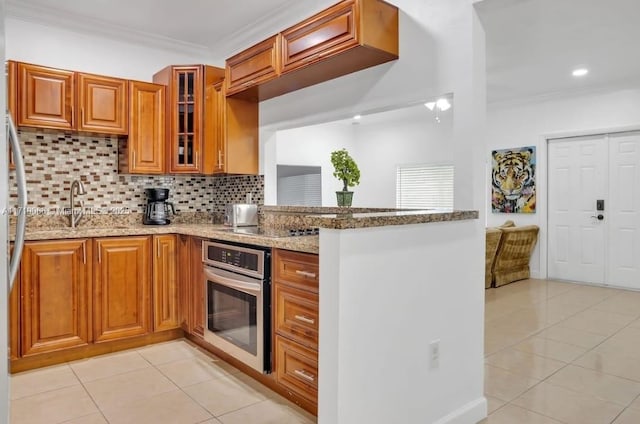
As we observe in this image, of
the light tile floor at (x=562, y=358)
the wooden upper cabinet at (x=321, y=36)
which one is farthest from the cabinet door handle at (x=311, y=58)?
the light tile floor at (x=562, y=358)

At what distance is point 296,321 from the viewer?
7.40ft

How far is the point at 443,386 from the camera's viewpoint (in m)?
2.06

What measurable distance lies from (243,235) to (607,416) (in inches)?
88.3

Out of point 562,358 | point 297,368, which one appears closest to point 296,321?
point 297,368

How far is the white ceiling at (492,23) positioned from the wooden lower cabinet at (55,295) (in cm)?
186

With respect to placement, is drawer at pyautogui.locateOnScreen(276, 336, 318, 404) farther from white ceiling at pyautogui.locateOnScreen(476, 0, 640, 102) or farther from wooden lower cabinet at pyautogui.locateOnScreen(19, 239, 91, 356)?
white ceiling at pyautogui.locateOnScreen(476, 0, 640, 102)

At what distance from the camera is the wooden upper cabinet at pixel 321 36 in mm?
2430

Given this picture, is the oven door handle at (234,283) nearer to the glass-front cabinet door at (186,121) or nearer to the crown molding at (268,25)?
the glass-front cabinet door at (186,121)

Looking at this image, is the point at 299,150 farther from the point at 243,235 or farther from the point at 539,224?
the point at 243,235

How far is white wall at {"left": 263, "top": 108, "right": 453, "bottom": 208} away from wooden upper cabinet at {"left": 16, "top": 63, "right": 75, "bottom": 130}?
14.4 feet

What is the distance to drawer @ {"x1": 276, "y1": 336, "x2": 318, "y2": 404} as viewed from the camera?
2.15 metres

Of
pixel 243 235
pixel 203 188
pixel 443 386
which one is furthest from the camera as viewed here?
pixel 203 188

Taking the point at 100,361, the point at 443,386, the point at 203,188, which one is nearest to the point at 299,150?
the point at 203,188

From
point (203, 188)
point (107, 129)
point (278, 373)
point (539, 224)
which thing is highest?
point (107, 129)
